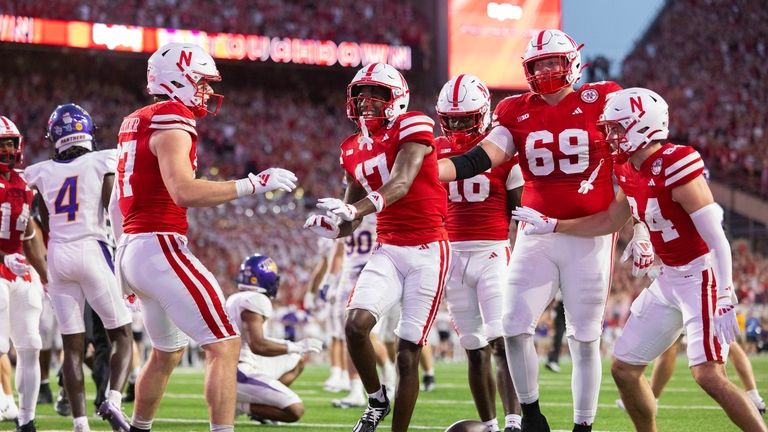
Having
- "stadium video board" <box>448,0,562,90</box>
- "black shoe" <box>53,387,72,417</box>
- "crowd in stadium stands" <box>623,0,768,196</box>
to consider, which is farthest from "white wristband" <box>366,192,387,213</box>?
"stadium video board" <box>448,0,562,90</box>

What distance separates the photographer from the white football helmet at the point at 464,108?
5.97 meters

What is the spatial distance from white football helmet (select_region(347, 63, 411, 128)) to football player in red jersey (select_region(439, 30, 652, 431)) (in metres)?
0.38

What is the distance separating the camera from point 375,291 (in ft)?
17.2

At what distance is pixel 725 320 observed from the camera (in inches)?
176

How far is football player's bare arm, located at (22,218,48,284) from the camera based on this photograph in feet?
22.6

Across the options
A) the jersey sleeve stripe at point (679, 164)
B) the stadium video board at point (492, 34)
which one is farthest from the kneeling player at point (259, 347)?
the stadium video board at point (492, 34)

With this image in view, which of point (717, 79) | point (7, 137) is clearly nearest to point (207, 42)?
point (717, 79)

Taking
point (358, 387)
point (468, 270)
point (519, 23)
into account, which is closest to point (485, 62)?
point (519, 23)

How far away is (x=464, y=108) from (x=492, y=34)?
68.5ft

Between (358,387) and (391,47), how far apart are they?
18809 mm

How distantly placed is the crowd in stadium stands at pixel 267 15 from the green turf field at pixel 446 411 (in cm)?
1382

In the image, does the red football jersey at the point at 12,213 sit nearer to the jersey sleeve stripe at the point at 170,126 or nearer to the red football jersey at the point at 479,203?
the jersey sleeve stripe at the point at 170,126

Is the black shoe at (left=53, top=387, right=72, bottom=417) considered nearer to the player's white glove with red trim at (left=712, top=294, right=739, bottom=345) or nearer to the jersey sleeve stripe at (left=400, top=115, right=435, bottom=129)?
the jersey sleeve stripe at (left=400, top=115, right=435, bottom=129)

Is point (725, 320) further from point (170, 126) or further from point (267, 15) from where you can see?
point (267, 15)
